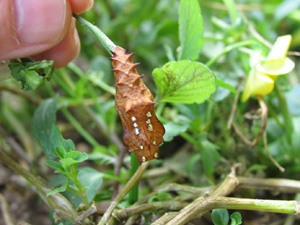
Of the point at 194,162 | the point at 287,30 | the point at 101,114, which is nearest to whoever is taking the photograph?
the point at 194,162

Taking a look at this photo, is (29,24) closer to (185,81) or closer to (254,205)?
(185,81)

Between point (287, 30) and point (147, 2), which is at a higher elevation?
point (147, 2)

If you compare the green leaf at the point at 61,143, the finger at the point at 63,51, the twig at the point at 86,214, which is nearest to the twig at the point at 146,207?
the twig at the point at 86,214

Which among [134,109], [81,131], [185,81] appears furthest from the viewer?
[81,131]

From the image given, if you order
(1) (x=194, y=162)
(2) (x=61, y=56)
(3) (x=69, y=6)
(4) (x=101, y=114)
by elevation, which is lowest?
(1) (x=194, y=162)

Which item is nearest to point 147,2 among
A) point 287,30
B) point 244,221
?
point 287,30

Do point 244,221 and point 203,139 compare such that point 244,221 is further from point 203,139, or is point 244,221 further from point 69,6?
point 69,6

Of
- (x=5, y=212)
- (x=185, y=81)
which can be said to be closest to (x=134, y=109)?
(x=185, y=81)
